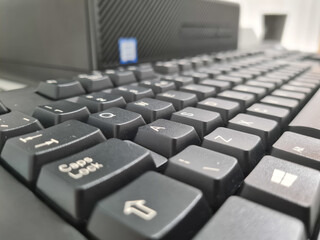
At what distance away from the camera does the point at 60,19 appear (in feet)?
2.02

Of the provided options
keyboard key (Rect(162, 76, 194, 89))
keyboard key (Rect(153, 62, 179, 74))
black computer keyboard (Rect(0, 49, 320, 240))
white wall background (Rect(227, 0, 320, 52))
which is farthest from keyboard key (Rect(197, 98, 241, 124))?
white wall background (Rect(227, 0, 320, 52))

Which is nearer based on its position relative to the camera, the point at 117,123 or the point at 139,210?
the point at 139,210

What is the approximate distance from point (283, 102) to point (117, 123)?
29cm

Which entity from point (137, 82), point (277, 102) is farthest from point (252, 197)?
point (137, 82)

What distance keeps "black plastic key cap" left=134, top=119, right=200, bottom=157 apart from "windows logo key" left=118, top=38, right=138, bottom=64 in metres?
0.37

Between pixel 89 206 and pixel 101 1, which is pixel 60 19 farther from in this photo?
pixel 89 206

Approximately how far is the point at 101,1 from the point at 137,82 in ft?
0.62

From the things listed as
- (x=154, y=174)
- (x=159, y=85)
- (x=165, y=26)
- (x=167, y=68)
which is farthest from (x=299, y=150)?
(x=165, y=26)

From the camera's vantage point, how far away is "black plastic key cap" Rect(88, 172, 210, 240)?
173 millimetres

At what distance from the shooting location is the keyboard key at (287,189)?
208 mm

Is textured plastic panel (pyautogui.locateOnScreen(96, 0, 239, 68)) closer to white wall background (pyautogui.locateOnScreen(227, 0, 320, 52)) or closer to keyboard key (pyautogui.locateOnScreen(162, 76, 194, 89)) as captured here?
keyboard key (pyautogui.locateOnScreen(162, 76, 194, 89))

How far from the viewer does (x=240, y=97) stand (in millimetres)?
465

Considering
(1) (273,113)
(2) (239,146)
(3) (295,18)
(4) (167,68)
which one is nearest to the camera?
(2) (239,146)

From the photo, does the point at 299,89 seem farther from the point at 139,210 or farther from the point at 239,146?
the point at 139,210
